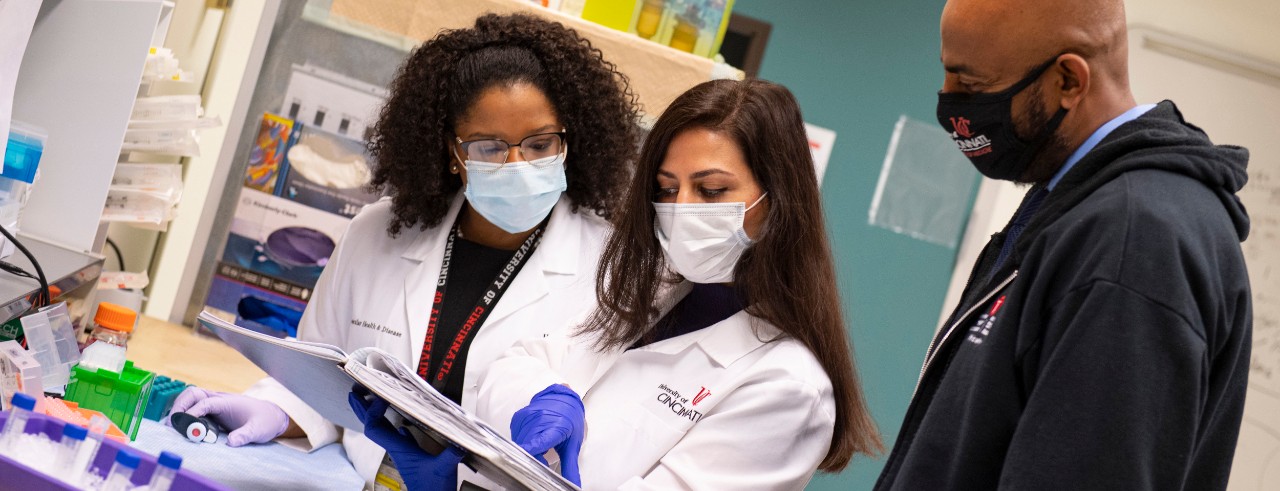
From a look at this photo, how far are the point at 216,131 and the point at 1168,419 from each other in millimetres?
2565

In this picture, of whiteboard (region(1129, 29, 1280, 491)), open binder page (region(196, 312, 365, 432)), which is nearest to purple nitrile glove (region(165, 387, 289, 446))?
open binder page (region(196, 312, 365, 432))

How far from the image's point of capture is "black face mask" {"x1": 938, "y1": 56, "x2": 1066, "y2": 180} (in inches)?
43.3

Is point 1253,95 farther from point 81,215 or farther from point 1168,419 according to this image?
point 81,215

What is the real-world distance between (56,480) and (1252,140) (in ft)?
13.1

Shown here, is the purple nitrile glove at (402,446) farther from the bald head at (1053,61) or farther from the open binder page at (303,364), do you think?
the bald head at (1053,61)

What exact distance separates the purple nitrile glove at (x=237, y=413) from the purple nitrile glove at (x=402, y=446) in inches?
17.5

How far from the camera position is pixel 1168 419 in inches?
33.3

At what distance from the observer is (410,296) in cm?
197

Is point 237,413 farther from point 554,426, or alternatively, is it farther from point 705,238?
point 705,238

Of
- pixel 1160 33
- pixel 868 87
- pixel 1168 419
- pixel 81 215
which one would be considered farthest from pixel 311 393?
pixel 1160 33

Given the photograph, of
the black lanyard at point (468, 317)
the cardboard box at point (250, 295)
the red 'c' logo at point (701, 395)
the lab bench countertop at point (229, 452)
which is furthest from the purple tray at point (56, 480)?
the cardboard box at point (250, 295)

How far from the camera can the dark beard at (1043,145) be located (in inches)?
43.1

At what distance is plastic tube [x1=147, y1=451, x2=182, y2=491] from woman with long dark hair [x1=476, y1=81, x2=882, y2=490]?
0.45 meters

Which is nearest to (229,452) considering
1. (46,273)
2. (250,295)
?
(46,273)
